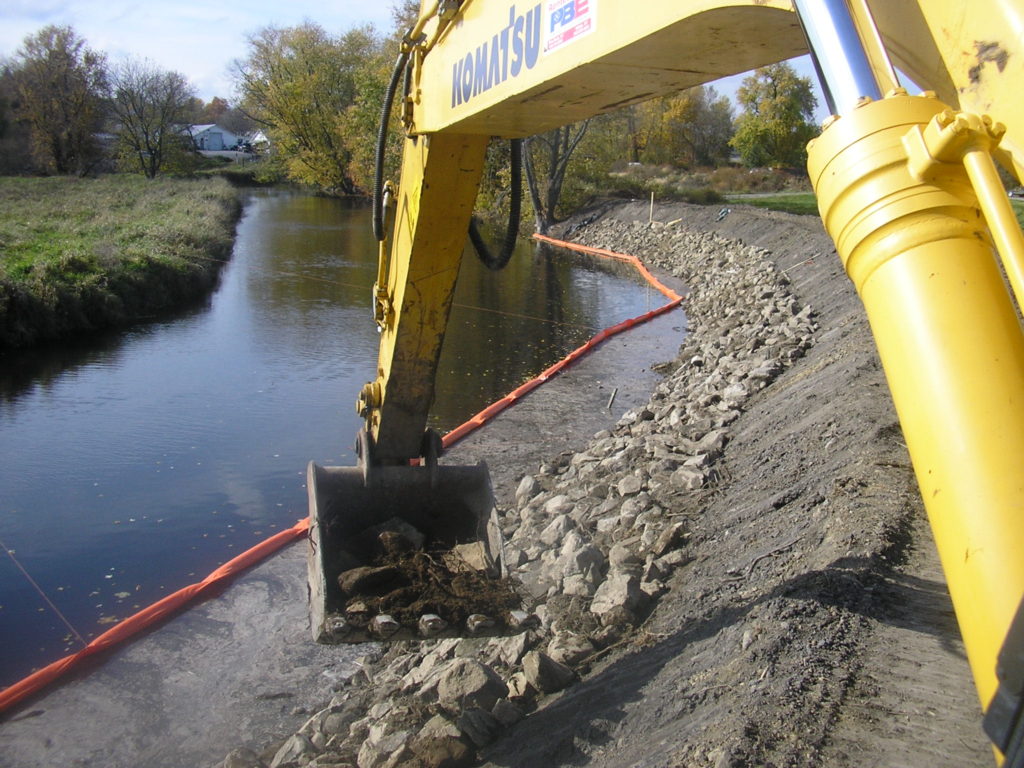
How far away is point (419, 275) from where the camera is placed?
4305mm

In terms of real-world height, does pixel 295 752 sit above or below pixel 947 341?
below

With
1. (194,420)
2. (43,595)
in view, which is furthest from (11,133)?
(43,595)

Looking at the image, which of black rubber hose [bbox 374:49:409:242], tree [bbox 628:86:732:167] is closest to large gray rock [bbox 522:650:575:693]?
black rubber hose [bbox 374:49:409:242]

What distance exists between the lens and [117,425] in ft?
34.1

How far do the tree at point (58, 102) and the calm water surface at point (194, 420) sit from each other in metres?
35.7

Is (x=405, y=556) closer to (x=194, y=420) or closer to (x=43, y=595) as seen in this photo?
(x=43, y=595)

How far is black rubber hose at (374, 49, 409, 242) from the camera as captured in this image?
4.21 meters

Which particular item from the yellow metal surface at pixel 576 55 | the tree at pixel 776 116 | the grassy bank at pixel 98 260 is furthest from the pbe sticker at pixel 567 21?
the tree at pixel 776 116

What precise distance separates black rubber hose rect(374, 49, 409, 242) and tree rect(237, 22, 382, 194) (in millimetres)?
46954

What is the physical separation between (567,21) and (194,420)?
8861 millimetres

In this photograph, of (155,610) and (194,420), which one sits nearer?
(155,610)

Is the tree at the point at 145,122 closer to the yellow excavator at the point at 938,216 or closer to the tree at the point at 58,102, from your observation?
the tree at the point at 58,102

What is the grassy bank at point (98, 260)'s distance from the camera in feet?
47.8

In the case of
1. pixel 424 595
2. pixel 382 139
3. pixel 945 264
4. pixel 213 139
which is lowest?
pixel 424 595
